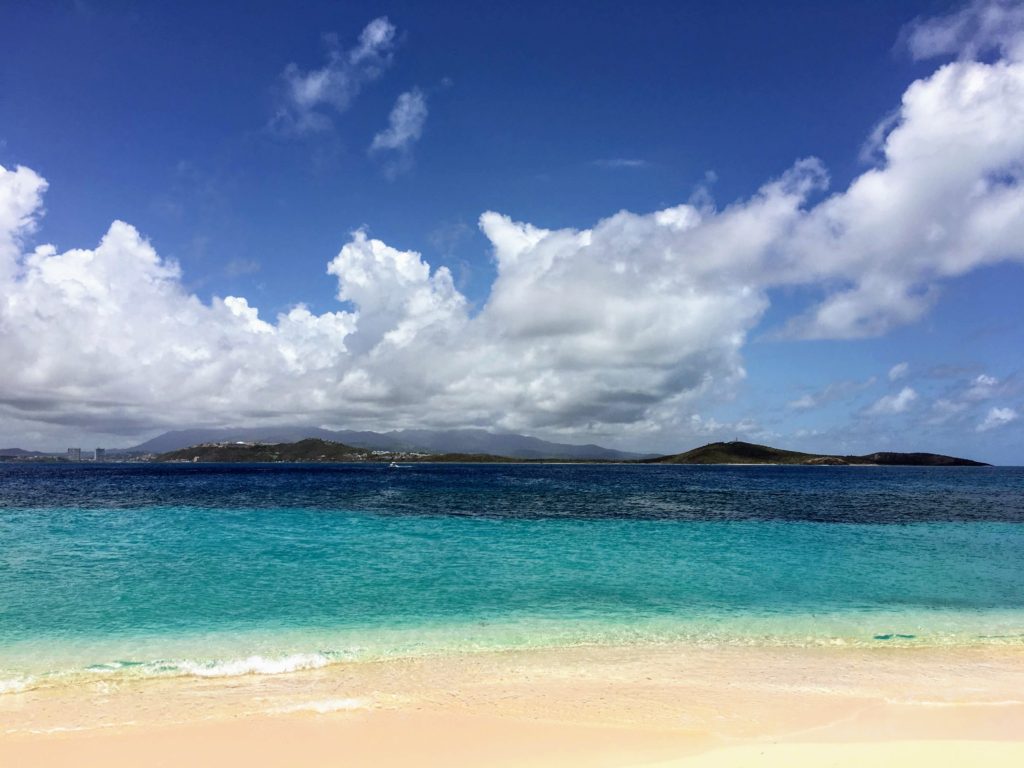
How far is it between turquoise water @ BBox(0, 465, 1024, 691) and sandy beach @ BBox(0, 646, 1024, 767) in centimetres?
155

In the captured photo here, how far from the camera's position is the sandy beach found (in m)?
9.03

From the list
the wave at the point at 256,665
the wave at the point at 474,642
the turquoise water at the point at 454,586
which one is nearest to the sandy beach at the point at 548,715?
the wave at the point at 256,665

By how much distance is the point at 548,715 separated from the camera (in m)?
10.5

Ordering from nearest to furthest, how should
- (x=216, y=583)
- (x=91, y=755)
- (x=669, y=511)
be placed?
(x=91, y=755) < (x=216, y=583) < (x=669, y=511)

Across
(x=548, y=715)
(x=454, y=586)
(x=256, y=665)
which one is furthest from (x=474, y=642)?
(x=454, y=586)

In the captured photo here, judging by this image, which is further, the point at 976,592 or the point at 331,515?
the point at 331,515

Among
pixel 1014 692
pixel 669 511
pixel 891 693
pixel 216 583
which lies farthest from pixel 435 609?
pixel 669 511

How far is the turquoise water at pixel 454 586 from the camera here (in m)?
14.9

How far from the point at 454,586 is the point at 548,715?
10.6 m

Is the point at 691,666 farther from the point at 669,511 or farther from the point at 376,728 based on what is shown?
the point at 669,511

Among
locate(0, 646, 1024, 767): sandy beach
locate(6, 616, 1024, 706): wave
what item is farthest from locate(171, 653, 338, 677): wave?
locate(0, 646, 1024, 767): sandy beach

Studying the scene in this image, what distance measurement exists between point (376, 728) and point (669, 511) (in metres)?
41.3

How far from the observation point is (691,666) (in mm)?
13195

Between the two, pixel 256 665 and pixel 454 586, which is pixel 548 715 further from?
pixel 454 586
